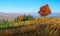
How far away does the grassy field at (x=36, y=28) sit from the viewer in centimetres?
505

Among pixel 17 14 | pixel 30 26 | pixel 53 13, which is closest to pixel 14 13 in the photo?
pixel 17 14

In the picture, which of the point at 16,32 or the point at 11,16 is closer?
the point at 16,32

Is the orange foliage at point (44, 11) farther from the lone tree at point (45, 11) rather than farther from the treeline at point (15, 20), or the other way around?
the treeline at point (15, 20)

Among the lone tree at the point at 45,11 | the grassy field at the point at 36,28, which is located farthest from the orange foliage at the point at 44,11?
the grassy field at the point at 36,28

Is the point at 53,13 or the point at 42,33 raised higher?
the point at 53,13

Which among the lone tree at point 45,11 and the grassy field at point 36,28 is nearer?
the grassy field at point 36,28

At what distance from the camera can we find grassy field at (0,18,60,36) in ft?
16.6

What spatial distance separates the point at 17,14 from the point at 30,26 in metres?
0.41

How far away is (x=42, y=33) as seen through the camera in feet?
16.5

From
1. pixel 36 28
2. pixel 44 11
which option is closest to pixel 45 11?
pixel 44 11

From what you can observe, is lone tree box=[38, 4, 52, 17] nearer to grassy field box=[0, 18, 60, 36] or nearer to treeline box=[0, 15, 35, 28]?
grassy field box=[0, 18, 60, 36]

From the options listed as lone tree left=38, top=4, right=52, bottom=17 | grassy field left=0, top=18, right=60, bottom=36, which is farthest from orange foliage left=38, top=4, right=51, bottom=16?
grassy field left=0, top=18, right=60, bottom=36

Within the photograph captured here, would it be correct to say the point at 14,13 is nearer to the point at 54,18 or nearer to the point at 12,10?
the point at 12,10

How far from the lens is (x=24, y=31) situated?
514 centimetres
